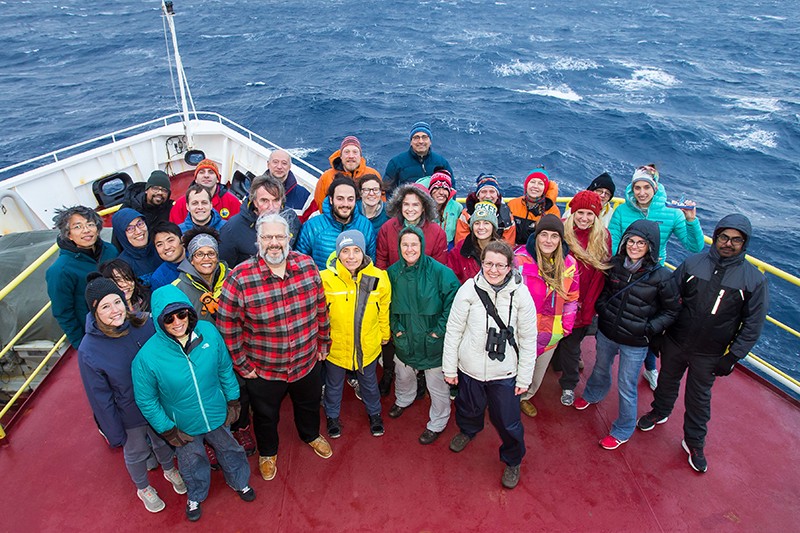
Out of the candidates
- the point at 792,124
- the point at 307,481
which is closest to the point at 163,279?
the point at 307,481

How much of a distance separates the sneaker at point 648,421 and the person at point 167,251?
4670 mm

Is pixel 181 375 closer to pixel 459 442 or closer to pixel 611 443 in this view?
pixel 459 442

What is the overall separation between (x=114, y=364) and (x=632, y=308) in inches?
164

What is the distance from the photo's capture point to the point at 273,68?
3206 centimetres

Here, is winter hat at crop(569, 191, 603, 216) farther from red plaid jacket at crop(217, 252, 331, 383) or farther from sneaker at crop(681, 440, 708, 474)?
red plaid jacket at crop(217, 252, 331, 383)

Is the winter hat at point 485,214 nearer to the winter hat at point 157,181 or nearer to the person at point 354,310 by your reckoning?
the person at point 354,310

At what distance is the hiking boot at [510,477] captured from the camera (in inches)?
164

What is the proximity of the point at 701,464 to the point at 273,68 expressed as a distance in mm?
33500

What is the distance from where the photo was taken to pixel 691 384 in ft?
14.1

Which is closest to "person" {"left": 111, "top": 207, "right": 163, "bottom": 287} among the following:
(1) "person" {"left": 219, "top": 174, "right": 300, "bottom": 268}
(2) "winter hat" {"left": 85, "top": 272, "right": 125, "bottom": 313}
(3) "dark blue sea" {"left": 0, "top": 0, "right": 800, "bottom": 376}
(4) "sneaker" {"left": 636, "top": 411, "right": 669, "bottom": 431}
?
(1) "person" {"left": 219, "top": 174, "right": 300, "bottom": 268}

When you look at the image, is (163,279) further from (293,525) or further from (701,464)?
(701,464)

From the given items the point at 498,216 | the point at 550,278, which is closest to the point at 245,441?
the point at 550,278

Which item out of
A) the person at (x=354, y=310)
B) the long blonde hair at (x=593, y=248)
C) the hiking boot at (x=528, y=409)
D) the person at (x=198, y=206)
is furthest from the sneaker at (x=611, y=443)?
the person at (x=198, y=206)

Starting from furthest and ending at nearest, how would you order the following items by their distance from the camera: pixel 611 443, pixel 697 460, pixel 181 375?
pixel 611 443
pixel 697 460
pixel 181 375
